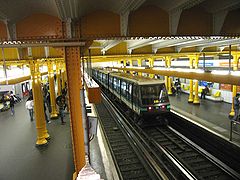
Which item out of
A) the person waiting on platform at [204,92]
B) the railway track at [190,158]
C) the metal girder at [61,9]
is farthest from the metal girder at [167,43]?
the person waiting on platform at [204,92]

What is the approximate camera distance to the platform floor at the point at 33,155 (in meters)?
6.48

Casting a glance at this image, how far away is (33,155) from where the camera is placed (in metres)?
7.84

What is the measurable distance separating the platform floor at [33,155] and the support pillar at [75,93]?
226 cm

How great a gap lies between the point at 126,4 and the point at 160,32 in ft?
2.88

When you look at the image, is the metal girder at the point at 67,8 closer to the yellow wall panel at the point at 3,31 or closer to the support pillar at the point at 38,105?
the yellow wall panel at the point at 3,31

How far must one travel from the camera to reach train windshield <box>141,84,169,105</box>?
999 cm

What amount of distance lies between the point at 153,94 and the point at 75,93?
21.5 feet

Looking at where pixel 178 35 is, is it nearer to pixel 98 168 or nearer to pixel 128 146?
pixel 98 168

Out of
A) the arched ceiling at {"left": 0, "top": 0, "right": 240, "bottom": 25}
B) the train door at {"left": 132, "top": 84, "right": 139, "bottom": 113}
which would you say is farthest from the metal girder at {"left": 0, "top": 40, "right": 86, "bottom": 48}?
the train door at {"left": 132, "top": 84, "right": 139, "bottom": 113}

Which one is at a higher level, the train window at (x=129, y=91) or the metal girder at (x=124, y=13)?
the metal girder at (x=124, y=13)

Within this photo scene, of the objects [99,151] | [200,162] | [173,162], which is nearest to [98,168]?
[99,151]

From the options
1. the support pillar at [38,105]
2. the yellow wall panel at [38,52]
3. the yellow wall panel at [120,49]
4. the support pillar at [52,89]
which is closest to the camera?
the yellow wall panel at [38,52]

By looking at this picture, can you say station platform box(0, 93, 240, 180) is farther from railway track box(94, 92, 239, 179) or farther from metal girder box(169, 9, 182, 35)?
metal girder box(169, 9, 182, 35)

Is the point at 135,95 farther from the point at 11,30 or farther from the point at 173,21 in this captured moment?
the point at 11,30
